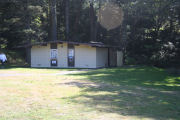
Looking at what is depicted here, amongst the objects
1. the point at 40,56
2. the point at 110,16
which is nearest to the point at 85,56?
the point at 40,56

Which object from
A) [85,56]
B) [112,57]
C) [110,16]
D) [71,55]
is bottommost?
[112,57]

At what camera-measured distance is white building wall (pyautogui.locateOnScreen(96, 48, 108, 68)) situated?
22.5m

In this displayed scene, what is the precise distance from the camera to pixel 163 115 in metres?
5.53

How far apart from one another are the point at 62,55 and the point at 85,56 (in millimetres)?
2548

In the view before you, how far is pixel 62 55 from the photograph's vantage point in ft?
75.7

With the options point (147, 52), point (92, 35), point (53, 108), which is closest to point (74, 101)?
point (53, 108)

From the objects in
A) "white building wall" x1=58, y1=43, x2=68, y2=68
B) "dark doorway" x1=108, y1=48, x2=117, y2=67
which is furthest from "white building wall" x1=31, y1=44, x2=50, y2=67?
"dark doorway" x1=108, y1=48, x2=117, y2=67

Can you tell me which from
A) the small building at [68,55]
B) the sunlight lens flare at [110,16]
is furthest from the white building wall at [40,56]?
the sunlight lens flare at [110,16]

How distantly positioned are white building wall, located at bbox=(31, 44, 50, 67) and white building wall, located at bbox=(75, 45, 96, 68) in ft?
11.3

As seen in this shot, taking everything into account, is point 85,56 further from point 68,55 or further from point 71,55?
point 68,55

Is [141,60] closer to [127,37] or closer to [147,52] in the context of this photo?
[147,52]

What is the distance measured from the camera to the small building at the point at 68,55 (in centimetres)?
2214

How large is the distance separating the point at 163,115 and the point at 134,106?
3.31ft

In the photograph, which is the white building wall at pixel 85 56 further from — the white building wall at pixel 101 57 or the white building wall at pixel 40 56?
the white building wall at pixel 40 56
